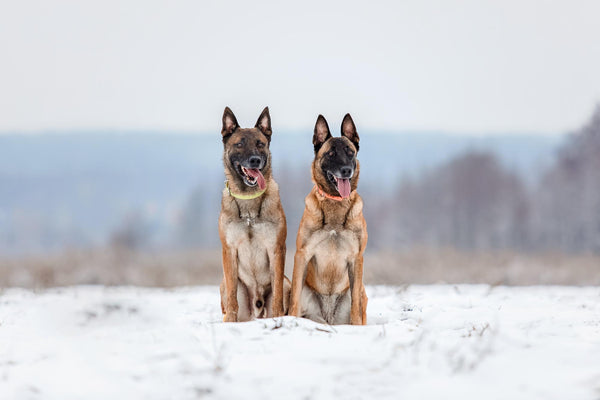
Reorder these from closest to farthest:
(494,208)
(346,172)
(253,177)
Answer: (346,172) < (253,177) < (494,208)

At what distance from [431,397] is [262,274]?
3318mm

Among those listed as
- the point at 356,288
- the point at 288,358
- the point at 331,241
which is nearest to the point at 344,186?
the point at 331,241

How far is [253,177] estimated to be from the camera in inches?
255

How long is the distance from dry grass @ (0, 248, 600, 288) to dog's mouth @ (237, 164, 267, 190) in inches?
249

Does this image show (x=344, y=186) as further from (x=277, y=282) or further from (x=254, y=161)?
(x=277, y=282)

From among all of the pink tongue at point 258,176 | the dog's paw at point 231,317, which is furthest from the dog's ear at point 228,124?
the dog's paw at point 231,317

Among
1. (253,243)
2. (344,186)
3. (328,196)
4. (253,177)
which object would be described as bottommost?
(253,243)

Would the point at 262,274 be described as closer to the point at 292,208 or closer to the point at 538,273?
the point at 538,273

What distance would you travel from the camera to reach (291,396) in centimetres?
350

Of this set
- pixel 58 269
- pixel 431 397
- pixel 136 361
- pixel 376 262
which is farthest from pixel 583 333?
pixel 58 269

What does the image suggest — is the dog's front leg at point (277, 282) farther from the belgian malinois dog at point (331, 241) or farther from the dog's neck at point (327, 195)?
the dog's neck at point (327, 195)

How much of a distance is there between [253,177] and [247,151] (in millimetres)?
311

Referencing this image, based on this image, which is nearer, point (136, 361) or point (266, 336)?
point (136, 361)

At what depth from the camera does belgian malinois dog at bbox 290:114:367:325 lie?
20.1 feet
